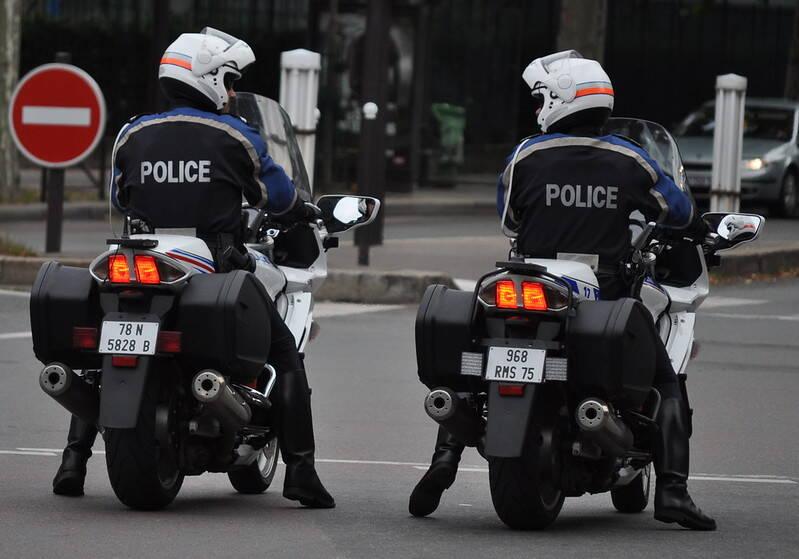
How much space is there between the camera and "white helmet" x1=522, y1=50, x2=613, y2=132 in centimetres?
683

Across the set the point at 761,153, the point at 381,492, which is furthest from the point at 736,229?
the point at 761,153

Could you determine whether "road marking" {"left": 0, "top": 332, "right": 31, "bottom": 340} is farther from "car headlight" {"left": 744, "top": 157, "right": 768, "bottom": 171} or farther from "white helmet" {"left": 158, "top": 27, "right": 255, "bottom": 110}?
"car headlight" {"left": 744, "top": 157, "right": 768, "bottom": 171}

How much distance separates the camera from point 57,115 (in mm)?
15195

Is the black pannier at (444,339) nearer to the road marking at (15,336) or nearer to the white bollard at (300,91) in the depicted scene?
the road marking at (15,336)

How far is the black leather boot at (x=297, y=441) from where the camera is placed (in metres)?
7.07

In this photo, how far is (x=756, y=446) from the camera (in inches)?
374

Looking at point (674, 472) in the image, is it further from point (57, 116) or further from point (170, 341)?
point (57, 116)

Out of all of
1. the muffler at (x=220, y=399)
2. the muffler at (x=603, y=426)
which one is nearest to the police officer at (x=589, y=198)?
the muffler at (x=603, y=426)

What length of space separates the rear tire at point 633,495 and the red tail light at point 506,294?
1209 millimetres

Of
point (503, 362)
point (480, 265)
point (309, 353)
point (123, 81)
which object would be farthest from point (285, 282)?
point (123, 81)

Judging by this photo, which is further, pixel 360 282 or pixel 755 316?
pixel 755 316

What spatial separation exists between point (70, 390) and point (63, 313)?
0.27 m

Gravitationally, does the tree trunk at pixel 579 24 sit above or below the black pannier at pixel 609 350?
above

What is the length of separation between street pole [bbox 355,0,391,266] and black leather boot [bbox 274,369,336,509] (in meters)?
8.84
